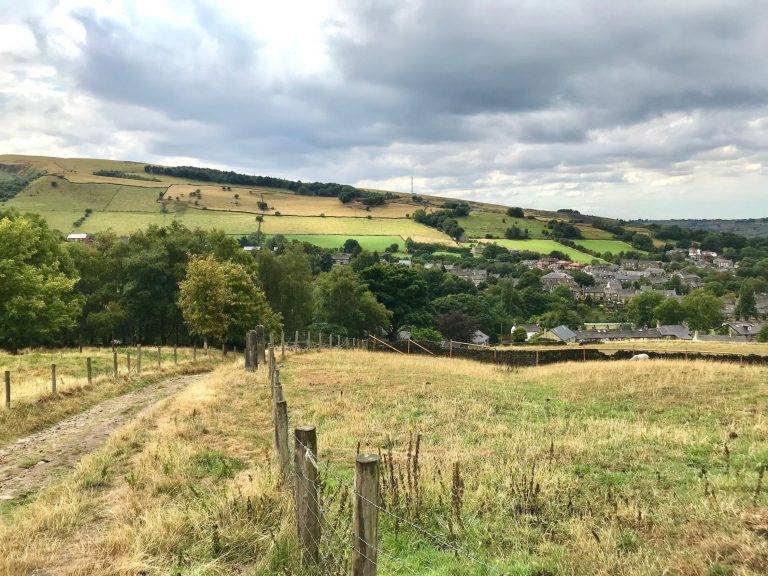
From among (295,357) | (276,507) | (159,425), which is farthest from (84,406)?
(276,507)

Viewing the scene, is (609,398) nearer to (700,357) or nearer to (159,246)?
(700,357)

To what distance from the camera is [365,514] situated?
420 cm

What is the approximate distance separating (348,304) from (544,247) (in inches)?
4773

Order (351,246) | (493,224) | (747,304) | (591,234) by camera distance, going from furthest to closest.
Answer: (591,234) → (493,224) → (747,304) → (351,246)

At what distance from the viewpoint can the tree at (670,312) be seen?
11031 centimetres

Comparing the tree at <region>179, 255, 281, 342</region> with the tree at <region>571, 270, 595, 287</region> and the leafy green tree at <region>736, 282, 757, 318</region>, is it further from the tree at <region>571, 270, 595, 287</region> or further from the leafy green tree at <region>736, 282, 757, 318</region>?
the leafy green tree at <region>736, 282, 757, 318</region>

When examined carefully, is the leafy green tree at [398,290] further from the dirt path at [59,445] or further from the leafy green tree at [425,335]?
the dirt path at [59,445]

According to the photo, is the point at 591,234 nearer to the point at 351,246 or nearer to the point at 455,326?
the point at 351,246

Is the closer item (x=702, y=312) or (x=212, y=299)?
(x=212, y=299)

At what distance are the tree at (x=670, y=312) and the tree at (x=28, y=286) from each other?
106701 mm

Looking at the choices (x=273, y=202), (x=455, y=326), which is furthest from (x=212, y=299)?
(x=273, y=202)

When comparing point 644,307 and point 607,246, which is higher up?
point 607,246

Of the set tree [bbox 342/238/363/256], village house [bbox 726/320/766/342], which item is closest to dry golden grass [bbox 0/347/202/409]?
tree [bbox 342/238/363/256]

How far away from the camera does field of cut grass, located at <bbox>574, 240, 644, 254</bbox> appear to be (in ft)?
587
